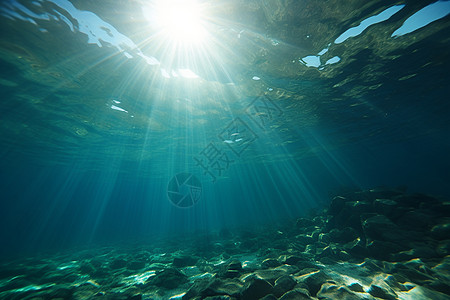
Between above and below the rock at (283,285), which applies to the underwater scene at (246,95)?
above

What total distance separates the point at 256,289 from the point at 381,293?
3060 mm

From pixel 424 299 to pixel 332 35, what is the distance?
33.0 ft

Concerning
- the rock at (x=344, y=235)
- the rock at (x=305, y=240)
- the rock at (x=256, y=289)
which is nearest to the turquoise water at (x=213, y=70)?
the rock at (x=344, y=235)

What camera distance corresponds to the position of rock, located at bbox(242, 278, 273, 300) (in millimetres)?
4238

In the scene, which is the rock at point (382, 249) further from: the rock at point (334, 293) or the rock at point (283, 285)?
the rock at point (283, 285)

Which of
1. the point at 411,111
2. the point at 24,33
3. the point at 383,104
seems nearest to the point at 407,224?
the point at 383,104

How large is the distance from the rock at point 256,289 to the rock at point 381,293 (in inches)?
99.4

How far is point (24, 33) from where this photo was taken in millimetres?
8055

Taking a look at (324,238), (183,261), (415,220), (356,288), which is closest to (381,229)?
(415,220)

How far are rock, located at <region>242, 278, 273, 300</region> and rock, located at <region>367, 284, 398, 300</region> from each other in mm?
2525

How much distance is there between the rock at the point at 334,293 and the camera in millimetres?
3863

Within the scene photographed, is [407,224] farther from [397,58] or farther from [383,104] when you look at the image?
[383,104]
